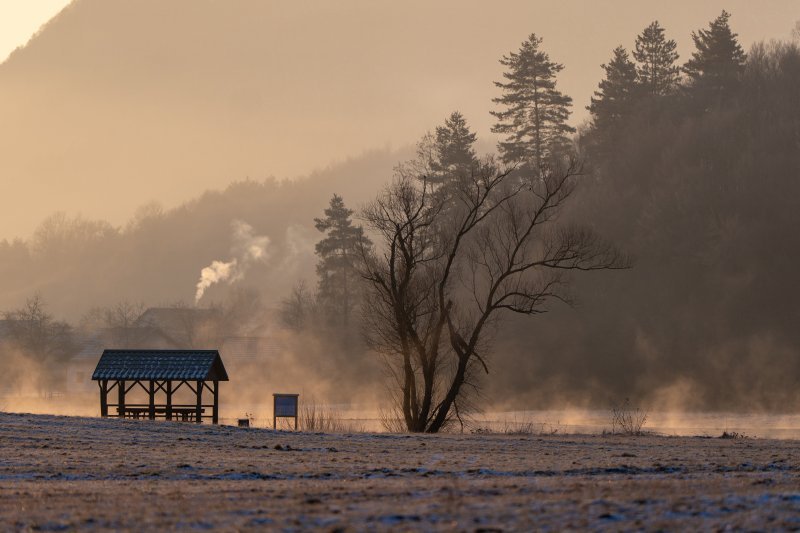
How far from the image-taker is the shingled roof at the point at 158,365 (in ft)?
169

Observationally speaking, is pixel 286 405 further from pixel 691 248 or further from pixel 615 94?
pixel 615 94

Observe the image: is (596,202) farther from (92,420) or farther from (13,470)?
(13,470)

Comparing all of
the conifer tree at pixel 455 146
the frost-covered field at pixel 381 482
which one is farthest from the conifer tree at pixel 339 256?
the frost-covered field at pixel 381 482

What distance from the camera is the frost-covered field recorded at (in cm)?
1410

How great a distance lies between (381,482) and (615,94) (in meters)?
106

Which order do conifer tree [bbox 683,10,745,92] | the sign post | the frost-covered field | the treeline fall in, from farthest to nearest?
conifer tree [bbox 683,10,745,92] < the treeline < the sign post < the frost-covered field

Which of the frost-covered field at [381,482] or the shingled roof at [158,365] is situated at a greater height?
the shingled roof at [158,365]

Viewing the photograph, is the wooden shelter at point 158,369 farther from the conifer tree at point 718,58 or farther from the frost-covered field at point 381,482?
the conifer tree at point 718,58

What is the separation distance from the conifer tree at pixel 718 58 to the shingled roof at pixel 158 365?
8026 centimetres

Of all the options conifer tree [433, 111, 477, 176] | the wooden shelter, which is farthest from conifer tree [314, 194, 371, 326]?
the wooden shelter

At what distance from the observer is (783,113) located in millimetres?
109938

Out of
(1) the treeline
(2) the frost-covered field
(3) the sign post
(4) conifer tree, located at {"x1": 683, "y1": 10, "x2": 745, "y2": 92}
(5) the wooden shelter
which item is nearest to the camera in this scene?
(2) the frost-covered field

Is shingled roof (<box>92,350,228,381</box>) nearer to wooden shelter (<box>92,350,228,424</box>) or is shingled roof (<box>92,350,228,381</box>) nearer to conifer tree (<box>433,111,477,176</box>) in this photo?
wooden shelter (<box>92,350,228,424</box>)

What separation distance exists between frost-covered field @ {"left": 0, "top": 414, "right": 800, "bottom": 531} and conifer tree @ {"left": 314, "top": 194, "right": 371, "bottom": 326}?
288 feet
